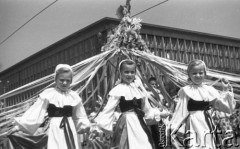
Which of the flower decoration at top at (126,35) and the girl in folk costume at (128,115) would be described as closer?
the girl in folk costume at (128,115)

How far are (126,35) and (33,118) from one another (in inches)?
135

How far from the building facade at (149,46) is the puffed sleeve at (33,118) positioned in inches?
1248

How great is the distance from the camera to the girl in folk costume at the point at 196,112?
5168 millimetres

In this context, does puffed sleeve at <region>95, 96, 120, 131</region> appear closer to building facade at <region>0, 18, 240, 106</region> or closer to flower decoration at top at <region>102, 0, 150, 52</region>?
flower decoration at top at <region>102, 0, 150, 52</region>

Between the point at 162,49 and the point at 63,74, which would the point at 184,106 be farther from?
the point at 162,49

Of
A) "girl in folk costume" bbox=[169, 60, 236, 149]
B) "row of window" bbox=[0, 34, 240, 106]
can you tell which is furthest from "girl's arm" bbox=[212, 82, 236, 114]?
"row of window" bbox=[0, 34, 240, 106]

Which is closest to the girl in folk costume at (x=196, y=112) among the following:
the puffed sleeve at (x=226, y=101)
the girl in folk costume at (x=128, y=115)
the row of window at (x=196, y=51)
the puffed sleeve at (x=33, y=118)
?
the puffed sleeve at (x=226, y=101)

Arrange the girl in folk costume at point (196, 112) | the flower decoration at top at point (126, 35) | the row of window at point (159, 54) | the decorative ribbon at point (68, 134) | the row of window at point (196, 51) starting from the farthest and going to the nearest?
the row of window at point (196, 51) < the row of window at point (159, 54) < the flower decoration at top at point (126, 35) < the girl in folk costume at point (196, 112) < the decorative ribbon at point (68, 134)

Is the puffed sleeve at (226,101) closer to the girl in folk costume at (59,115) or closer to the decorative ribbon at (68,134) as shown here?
the girl in folk costume at (59,115)

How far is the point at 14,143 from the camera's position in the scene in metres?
6.49

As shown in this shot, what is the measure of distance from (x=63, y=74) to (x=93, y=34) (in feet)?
112

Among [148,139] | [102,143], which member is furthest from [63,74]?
[102,143]

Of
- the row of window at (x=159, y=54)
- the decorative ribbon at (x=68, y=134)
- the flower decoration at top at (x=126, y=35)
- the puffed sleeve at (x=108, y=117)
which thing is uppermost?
the row of window at (x=159, y=54)

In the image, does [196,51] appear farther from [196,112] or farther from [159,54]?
[196,112]
